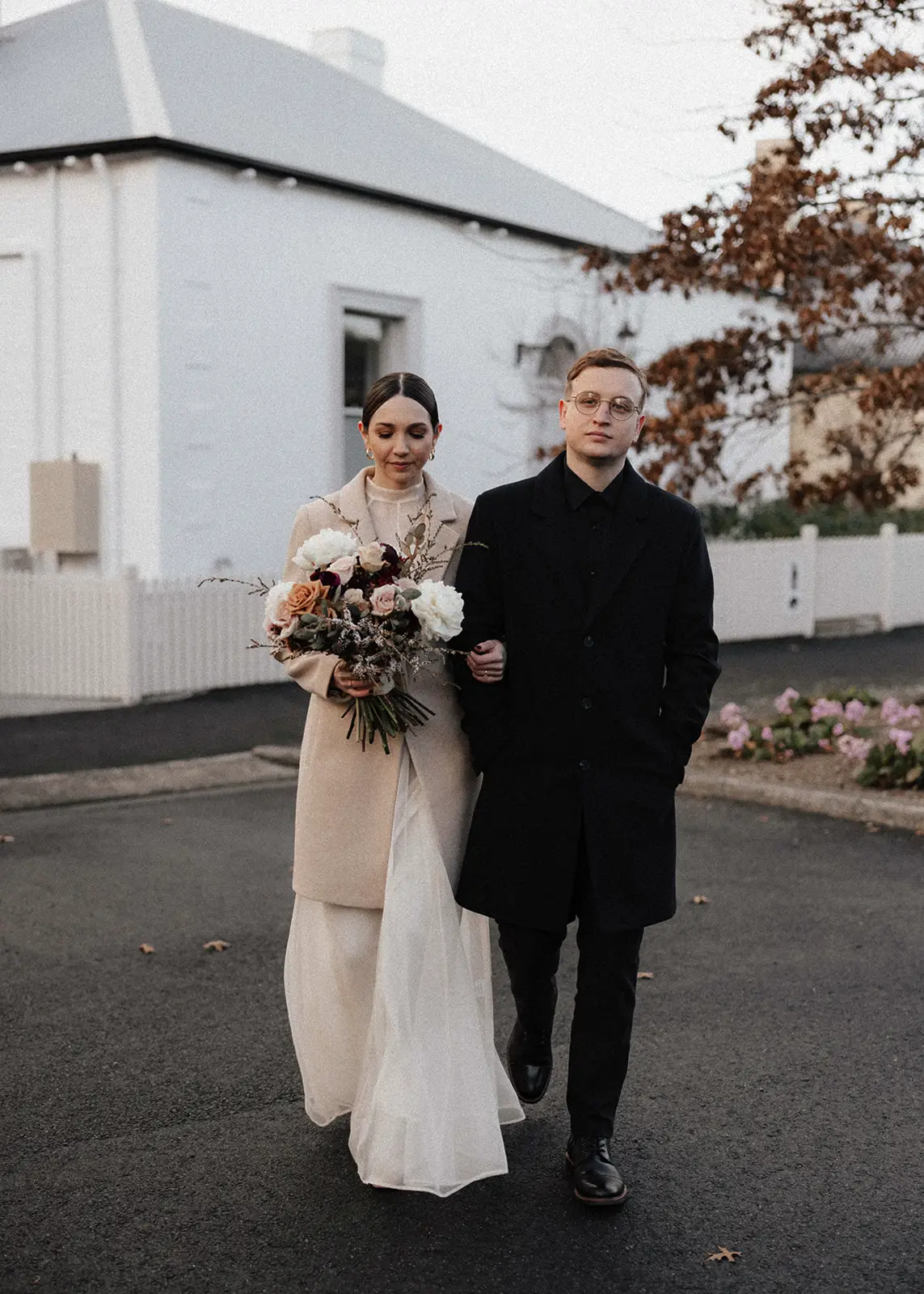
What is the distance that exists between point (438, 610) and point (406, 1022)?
3.52 ft

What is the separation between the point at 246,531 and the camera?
50.1 ft

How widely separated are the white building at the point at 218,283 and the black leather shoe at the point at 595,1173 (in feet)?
35.8

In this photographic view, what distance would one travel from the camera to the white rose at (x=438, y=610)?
384 centimetres

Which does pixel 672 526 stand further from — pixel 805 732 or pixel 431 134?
pixel 431 134

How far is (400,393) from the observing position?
13.8ft

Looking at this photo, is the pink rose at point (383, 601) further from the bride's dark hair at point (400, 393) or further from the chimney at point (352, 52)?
the chimney at point (352, 52)

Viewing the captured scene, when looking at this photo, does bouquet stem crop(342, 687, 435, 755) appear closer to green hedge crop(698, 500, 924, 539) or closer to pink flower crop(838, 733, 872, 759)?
pink flower crop(838, 733, 872, 759)

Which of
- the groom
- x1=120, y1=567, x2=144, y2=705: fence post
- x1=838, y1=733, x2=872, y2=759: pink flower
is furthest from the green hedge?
the groom

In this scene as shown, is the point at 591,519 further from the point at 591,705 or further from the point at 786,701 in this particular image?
the point at 786,701

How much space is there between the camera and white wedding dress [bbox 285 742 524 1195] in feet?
13.0

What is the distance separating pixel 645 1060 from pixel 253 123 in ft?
42.1

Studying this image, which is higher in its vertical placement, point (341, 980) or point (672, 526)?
point (672, 526)

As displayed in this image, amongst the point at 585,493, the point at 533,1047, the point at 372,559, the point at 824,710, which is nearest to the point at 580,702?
the point at 585,493

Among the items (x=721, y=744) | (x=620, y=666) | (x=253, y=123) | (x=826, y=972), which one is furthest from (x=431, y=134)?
(x=620, y=666)
